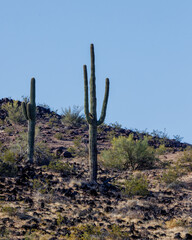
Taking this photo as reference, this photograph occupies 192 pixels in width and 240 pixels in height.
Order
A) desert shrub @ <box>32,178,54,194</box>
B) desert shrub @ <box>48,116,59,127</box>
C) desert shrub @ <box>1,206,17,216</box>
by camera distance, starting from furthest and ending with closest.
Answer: desert shrub @ <box>48,116,59,127</box>
desert shrub @ <box>32,178,54,194</box>
desert shrub @ <box>1,206,17,216</box>

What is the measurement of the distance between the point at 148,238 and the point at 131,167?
8.83 meters

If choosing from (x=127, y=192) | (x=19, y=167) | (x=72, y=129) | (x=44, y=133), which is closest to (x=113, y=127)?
(x=72, y=129)

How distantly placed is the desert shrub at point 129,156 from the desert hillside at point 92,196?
0.15ft

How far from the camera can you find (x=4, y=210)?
10070 mm

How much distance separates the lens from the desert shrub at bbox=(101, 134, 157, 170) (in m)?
17.6

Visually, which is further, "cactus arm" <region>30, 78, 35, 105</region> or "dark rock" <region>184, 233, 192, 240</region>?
"cactus arm" <region>30, 78, 35, 105</region>

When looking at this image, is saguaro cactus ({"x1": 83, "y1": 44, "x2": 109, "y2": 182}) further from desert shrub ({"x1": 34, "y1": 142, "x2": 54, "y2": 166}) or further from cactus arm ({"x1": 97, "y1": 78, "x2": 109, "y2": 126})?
desert shrub ({"x1": 34, "y1": 142, "x2": 54, "y2": 166})

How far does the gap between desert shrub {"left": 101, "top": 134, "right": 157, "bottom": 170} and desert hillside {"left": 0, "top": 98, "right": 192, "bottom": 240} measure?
0.04m

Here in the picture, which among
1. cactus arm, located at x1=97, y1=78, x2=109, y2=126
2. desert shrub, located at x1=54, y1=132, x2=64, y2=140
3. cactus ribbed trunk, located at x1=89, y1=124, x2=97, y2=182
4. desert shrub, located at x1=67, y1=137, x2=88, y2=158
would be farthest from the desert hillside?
cactus arm, located at x1=97, y1=78, x2=109, y2=126

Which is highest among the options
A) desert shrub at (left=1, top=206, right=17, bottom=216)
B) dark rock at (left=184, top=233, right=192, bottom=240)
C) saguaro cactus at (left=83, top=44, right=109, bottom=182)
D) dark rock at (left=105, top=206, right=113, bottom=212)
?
saguaro cactus at (left=83, top=44, right=109, bottom=182)

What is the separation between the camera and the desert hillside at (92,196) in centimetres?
927

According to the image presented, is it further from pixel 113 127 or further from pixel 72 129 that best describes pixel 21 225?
pixel 113 127

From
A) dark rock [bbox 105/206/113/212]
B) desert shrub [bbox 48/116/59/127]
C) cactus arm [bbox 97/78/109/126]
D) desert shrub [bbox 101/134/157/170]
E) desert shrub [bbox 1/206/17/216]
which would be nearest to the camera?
desert shrub [bbox 1/206/17/216]

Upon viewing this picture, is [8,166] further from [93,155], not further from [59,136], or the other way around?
[59,136]
